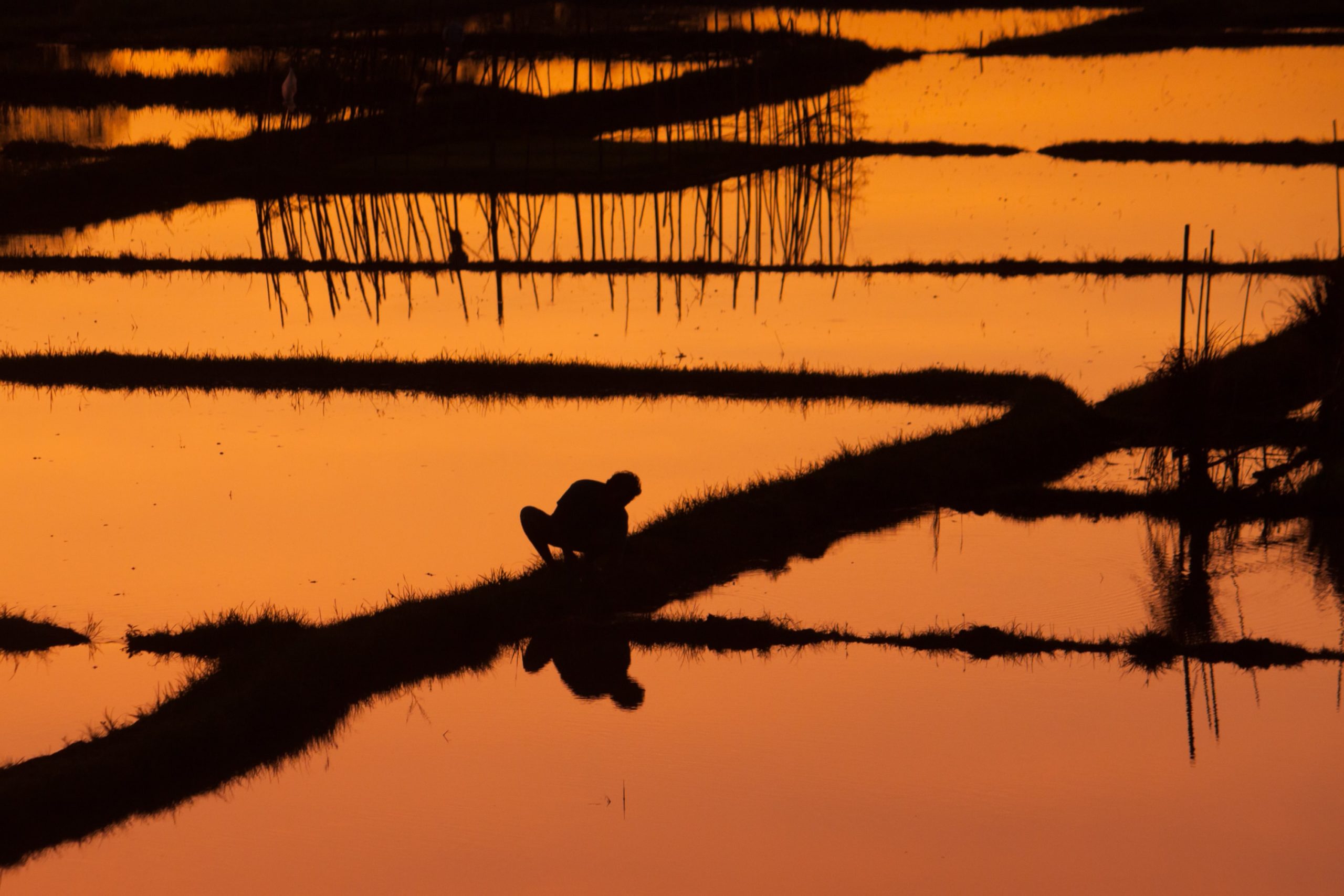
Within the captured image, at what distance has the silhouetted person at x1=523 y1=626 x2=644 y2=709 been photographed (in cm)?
503

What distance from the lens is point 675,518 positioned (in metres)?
6.19

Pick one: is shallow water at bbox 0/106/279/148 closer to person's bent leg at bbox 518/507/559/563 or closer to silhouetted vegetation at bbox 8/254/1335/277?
silhouetted vegetation at bbox 8/254/1335/277

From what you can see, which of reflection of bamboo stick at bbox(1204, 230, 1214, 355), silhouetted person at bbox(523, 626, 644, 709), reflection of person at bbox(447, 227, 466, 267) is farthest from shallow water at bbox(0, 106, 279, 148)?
silhouetted person at bbox(523, 626, 644, 709)

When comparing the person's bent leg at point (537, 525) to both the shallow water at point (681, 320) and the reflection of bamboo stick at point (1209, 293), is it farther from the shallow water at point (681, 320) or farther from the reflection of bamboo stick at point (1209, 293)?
the shallow water at point (681, 320)

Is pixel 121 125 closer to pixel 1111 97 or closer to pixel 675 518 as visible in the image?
pixel 1111 97

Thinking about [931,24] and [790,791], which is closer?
[790,791]

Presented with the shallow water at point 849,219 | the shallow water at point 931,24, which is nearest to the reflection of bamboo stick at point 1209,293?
the shallow water at point 849,219

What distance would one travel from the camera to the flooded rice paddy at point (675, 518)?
417 cm

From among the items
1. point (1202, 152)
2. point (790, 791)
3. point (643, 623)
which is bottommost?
point (790, 791)

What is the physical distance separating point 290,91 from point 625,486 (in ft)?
31.9

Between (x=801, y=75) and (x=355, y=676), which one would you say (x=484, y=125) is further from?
(x=355, y=676)

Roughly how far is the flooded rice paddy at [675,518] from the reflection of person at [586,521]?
163 millimetres

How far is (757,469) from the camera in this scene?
23.5 feet

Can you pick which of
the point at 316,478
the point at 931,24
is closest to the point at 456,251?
the point at 316,478
